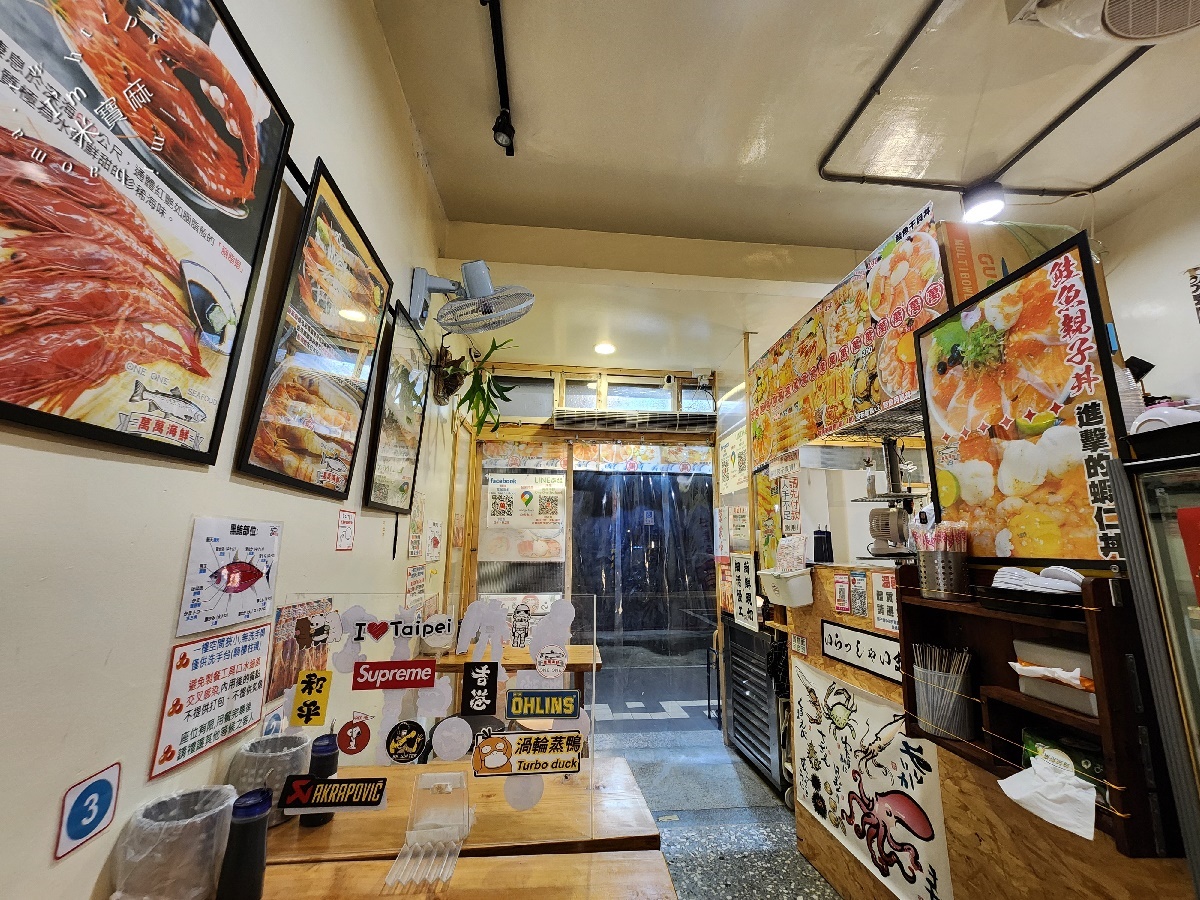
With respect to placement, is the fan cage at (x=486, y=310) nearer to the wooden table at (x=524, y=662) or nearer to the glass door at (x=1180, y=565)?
the wooden table at (x=524, y=662)

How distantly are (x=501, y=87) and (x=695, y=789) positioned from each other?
391 cm

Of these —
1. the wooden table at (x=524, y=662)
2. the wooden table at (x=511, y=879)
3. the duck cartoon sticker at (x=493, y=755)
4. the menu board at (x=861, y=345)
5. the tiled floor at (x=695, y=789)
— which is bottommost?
the tiled floor at (x=695, y=789)

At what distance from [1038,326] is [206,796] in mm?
2331

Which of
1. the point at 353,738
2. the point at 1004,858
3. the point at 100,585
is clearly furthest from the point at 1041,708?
the point at 100,585

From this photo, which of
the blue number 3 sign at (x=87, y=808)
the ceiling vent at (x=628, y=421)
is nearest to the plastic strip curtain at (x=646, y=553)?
the ceiling vent at (x=628, y=421)

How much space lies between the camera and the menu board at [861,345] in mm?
2021

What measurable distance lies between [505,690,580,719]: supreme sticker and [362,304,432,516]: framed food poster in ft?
3.74

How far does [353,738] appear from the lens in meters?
1.18

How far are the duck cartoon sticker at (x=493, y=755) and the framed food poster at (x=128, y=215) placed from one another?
83 centimetres

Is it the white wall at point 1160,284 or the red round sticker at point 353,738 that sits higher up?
the white wall at point 1160,284

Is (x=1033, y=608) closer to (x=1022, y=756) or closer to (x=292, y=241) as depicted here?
(x=1022, y=756)

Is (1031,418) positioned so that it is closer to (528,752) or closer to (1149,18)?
(1149,18)

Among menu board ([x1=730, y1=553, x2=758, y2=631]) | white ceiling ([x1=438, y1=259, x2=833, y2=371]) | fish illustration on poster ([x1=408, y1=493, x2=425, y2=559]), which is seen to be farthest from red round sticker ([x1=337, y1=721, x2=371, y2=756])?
menu board ([x1=730, y1=553, x2=758, y2=631])

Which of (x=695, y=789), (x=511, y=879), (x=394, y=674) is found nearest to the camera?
(x=511, y=879)
